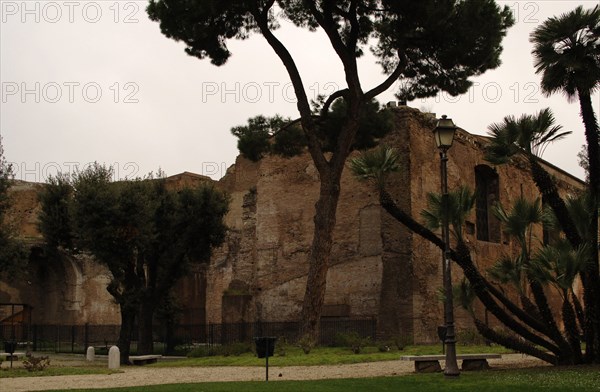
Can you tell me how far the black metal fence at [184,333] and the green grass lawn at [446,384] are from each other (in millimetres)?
8044

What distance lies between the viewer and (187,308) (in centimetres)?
2970

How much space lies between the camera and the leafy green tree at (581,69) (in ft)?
43.0

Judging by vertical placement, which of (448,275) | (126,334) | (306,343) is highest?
(448,275)

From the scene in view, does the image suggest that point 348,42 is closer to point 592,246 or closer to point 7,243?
point 592,246

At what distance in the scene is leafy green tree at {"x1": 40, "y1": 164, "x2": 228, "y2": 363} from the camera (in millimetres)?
20609

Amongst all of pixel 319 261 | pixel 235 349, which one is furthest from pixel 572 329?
pixel 235 349

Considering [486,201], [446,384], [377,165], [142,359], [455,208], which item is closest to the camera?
[446,384]

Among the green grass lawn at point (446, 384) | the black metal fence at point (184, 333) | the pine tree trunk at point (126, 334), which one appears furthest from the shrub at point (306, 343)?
the green grass lawn at point (446, 384)

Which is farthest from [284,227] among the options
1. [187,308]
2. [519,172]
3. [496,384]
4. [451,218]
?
[496,384]

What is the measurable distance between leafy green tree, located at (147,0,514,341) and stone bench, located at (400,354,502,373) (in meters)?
5.07

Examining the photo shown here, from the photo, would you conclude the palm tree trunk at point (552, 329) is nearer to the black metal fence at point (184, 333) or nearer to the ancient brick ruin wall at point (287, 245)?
the black metal fence at point (184, 333)

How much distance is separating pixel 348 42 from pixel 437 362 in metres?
9.67

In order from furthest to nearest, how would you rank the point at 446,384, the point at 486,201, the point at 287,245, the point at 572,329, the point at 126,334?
the point at 486,201, the point at 287,245, the point at 126,334, the point at 572,329, the point at 446,384

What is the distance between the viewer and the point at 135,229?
2077 centimetres
